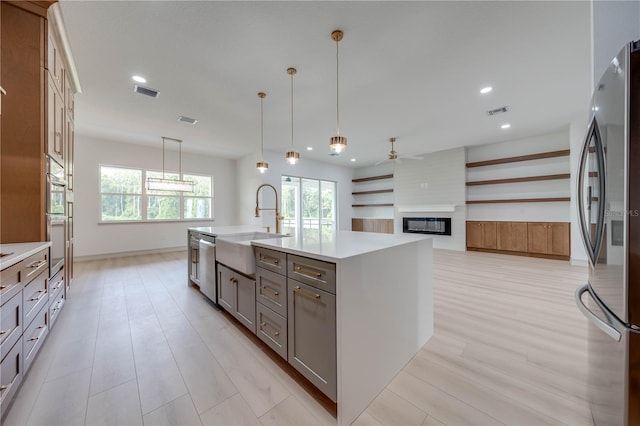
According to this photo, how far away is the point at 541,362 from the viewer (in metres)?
1.77

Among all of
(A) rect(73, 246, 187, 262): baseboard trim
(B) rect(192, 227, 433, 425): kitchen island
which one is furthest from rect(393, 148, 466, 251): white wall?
(A) rect(73, 246, 187, 262): baseboard trim

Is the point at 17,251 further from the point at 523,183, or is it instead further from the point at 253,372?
the point at 523,183

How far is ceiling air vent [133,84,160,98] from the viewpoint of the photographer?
3.24 metres

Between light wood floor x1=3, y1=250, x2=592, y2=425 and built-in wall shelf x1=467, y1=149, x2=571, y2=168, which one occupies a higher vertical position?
built-in wall shelf x1=467, y1=149, x2=571, y2=168

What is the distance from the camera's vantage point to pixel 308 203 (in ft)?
26.8

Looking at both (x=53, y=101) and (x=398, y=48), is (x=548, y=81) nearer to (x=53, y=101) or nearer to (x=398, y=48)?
(x=398, y=48)

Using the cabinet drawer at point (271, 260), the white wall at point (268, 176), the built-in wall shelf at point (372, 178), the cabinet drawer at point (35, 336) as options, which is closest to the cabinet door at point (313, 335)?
the cabinet drawer at point (271, 260)

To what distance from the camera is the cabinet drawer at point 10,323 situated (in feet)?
4.23

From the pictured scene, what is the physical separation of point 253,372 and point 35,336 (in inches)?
64.6

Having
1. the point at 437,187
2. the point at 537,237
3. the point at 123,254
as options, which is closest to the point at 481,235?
the point at 537,237

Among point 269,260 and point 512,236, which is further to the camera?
point 512,236

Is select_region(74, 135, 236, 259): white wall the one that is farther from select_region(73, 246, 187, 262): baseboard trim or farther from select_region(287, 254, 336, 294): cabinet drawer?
select_region(287, 254, 336, 294): cabinet drawer

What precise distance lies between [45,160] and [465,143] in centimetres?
747

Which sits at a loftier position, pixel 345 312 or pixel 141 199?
pixel 141 199
